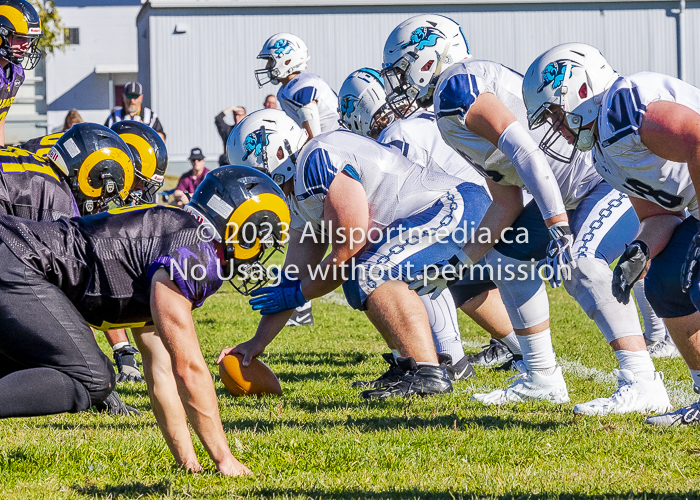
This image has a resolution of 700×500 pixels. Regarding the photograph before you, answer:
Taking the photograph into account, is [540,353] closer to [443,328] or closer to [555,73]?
[443,328]

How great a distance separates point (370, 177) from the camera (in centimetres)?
478

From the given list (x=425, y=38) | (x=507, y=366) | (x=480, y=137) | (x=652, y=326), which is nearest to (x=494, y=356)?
(x=507, y=366)

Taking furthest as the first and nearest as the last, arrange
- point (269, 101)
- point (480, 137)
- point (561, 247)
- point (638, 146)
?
point (269, 101) → point (480, 137) → point (561, 247) → point (638, 146)

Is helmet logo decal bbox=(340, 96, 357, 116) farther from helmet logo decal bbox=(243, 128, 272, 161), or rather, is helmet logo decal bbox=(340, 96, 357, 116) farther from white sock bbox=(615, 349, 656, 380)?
white sock bbox=(615, 349, 656, 380)

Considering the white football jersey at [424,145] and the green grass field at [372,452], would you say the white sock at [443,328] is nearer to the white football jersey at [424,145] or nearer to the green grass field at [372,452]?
the green grass field at [372,452]

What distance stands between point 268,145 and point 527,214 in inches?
61.3

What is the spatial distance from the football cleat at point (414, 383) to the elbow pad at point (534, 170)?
1249 millimetres

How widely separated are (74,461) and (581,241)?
8.39ft

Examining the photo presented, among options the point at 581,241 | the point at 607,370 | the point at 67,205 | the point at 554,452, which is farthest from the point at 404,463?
the point at 607,370

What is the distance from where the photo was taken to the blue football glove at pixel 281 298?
4746 millimetres

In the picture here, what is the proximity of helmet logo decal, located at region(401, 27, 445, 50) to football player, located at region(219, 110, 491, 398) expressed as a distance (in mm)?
606

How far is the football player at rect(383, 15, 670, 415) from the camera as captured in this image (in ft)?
13.4

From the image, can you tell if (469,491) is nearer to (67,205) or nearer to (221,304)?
(67,205)

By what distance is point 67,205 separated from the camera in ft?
14.6
